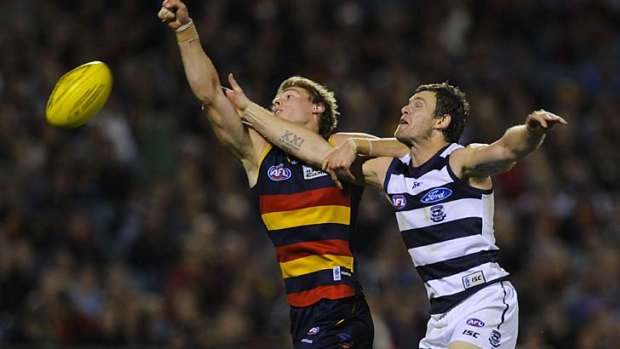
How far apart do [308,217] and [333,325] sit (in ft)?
2.12

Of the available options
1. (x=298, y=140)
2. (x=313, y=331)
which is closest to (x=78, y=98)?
(x=298, y=140)

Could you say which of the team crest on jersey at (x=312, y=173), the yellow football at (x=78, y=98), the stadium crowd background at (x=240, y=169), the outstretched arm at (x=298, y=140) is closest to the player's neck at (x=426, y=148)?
the outstretched arm at (x=298, y=140)

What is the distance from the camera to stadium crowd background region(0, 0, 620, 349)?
A: 464 inches

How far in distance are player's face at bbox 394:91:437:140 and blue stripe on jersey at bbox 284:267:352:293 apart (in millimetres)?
868

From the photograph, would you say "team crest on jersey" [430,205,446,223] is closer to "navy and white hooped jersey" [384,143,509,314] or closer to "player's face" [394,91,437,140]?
"navy and white hooped jersey" [384,143,509,314]

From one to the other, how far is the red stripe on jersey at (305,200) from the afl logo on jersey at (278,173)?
0.11m

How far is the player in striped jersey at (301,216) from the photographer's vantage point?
7273mm

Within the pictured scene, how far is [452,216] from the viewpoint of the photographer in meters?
6.99

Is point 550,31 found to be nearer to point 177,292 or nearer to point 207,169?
point 207,169

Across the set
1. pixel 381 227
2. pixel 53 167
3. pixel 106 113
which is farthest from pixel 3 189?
pixel 381 227

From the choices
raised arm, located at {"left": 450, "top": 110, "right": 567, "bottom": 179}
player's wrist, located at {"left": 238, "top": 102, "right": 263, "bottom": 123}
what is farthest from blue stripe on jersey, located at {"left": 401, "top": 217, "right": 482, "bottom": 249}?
player's wrist, located at {"left": 238, "top": 102, "right": 263, "bottom": 123}

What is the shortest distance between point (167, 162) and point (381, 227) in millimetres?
2446

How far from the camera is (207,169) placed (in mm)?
13477

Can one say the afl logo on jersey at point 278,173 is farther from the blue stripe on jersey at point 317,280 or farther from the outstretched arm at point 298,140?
the blue stripe on jersey at point 317,280
